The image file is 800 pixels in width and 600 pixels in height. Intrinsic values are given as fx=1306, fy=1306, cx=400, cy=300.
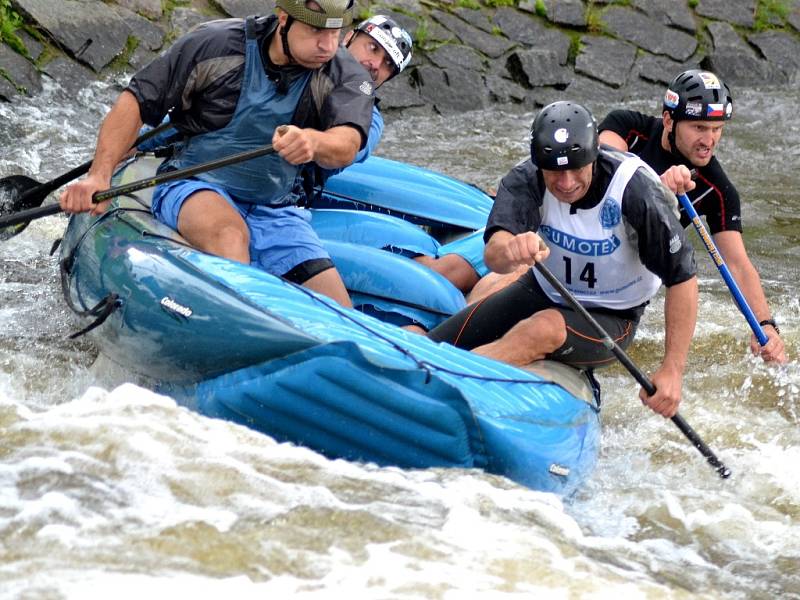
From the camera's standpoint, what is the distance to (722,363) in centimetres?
615

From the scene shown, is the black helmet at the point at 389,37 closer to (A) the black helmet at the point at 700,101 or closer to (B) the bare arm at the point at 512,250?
(A) the black helmet at the point at 700,101

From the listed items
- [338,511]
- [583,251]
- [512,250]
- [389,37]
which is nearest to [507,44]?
[389,37]

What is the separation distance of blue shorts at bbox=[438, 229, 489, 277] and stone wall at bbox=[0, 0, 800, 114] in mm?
4332

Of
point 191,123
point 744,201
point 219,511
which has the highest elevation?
point 191,123

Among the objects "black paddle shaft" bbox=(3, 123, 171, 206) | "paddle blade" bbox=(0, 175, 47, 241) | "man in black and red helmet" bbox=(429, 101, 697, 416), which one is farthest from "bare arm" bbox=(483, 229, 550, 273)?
"paddle blade" bbox=(0, 175, 47, 241)

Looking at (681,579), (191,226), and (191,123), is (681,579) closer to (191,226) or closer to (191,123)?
(191,226)

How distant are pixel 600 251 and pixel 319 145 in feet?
3.46

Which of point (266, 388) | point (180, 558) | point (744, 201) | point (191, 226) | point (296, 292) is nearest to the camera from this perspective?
point (180, 558)

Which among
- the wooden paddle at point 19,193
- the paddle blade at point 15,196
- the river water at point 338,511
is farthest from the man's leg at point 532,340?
the paddle blade at point 15,196

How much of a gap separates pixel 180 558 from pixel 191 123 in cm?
202

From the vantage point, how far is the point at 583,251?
461cm

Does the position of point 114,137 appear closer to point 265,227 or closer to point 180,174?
point 180,174

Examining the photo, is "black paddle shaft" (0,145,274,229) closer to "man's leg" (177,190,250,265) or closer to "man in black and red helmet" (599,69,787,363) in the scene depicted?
"man's leg" (177,190,250,265)

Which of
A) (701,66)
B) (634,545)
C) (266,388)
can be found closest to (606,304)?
(634,545)
